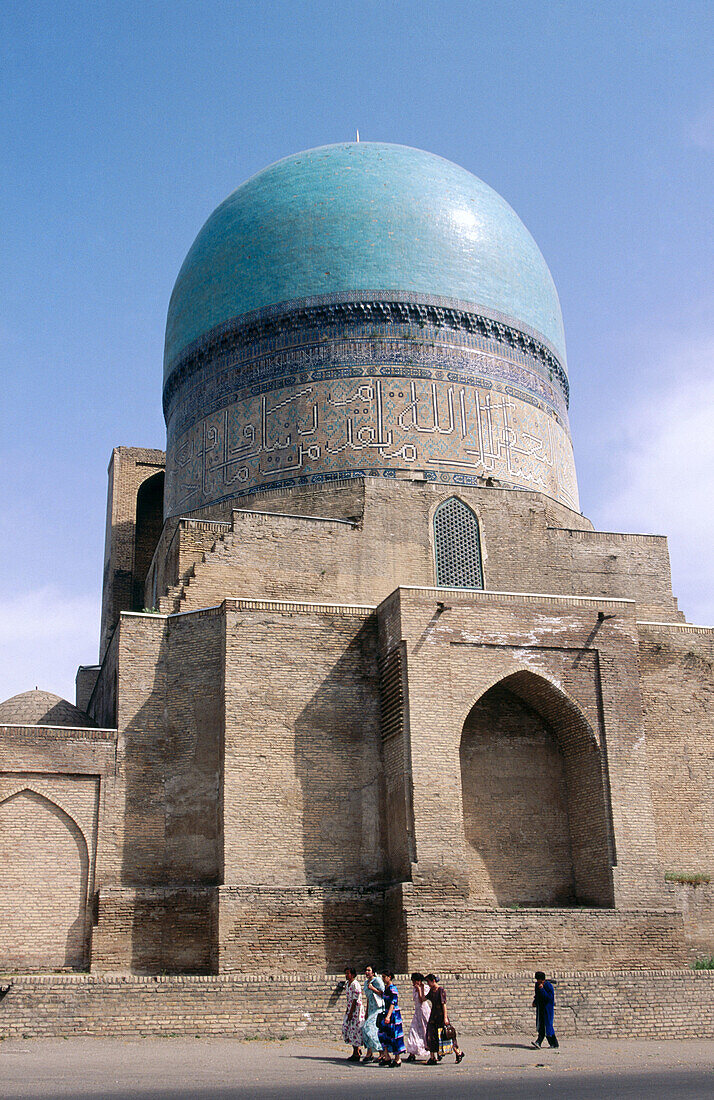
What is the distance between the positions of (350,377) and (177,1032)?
715cm

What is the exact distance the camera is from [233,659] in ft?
33.2

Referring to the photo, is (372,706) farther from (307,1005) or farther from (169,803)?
(307,1005)

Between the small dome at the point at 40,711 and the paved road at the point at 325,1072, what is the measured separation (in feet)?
12.6

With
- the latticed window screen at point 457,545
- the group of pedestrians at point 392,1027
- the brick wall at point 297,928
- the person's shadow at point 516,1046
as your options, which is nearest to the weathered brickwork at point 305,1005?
the person's shadow at point 516,1046

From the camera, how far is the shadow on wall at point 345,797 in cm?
959

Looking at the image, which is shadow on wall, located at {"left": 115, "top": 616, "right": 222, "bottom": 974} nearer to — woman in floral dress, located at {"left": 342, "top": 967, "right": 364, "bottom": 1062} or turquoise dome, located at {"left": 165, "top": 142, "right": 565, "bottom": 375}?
woman in floral dress, located at {"left": 342, "top": 967, "right": 364, "bottom": 1062}

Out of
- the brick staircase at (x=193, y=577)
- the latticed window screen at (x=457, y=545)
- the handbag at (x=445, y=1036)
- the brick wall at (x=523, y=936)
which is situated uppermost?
the latticed window screen at (x=457, y=545)

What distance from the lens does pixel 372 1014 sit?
7.23m

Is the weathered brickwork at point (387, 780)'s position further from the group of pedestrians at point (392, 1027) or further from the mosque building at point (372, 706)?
the group of pedestrians at point (392, 1027)

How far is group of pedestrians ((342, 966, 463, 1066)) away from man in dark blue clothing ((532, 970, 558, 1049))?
2.16ft

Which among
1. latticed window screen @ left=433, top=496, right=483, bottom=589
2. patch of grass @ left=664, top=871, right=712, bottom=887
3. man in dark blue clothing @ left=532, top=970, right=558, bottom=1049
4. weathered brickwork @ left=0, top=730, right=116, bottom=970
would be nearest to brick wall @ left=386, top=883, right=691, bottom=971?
patch of grass @ left=664, top=871, right=712, bottom=887

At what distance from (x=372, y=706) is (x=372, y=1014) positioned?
348 centimetres

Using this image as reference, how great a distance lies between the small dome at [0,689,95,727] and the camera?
10922 millimetres

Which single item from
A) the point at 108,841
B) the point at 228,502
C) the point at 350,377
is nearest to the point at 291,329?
the point at 350,377
